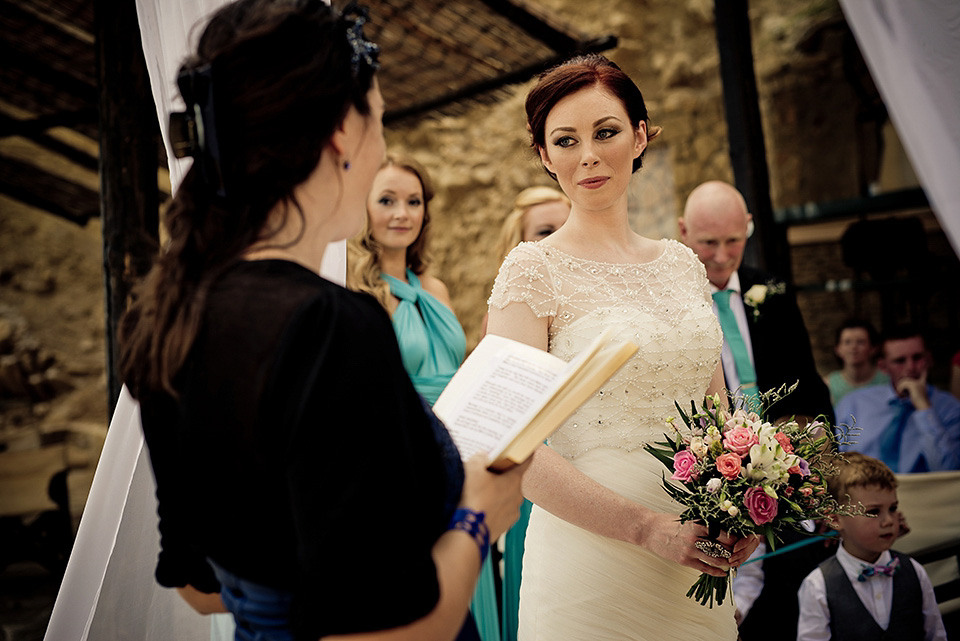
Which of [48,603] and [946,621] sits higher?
[946,621]

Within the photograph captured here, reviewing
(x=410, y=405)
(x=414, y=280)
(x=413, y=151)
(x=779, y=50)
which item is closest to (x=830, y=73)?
(x=779, y=50)

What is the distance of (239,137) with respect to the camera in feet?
3.37

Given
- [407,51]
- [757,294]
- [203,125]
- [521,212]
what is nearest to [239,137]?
[203,125]

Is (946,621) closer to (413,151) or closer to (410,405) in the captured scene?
(410,405)

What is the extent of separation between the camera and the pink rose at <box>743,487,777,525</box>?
170 centimetres

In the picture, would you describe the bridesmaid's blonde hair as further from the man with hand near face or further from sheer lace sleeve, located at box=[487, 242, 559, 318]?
the man with hand near face

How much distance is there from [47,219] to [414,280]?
5501 mm

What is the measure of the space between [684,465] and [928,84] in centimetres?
201

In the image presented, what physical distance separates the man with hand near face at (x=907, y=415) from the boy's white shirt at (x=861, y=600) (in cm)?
167

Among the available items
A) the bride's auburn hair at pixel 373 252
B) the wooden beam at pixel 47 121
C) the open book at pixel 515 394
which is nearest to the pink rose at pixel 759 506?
the open book at pixel 515 394

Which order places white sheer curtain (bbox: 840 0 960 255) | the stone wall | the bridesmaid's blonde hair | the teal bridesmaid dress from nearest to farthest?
white sheer curtain (bbox: 840 0 960 255) → the teal bridesmaid dress → the bridesmaid's blonde hair → the stone wall

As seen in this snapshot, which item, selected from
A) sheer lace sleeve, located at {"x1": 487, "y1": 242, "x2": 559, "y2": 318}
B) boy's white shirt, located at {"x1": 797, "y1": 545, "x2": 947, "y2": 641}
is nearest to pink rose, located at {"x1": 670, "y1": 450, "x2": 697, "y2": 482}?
sheer lace sleeve, located at {"x1": 487, "y1": 242, "x2": 559, "y2": 318}

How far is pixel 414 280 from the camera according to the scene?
3992 millimetres

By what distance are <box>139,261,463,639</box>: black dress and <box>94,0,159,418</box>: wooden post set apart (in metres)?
2.37
